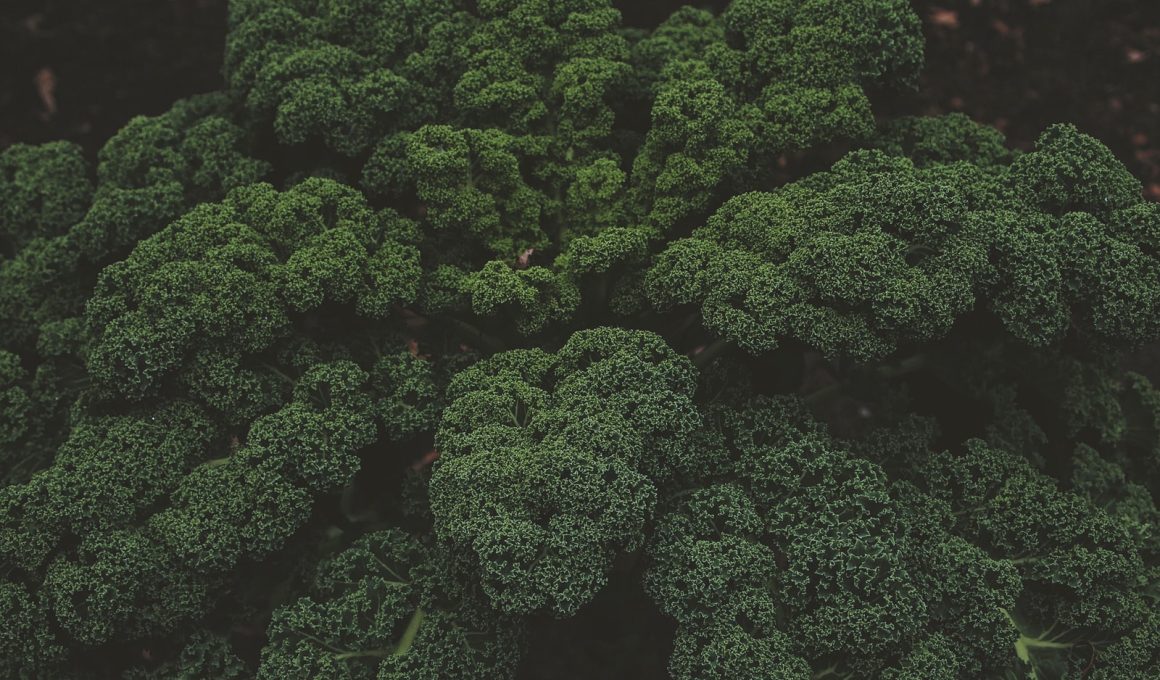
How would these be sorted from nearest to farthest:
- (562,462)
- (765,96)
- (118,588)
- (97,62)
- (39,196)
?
1. (562,462)
2. (118,588)
3. (765,96)
4. (39,196)
5. (97,62)

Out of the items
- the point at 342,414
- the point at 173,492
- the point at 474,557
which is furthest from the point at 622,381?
the point at 173,492

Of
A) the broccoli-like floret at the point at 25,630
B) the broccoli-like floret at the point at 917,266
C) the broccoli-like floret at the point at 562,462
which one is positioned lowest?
the broccoli-like floret at the point at 25,630

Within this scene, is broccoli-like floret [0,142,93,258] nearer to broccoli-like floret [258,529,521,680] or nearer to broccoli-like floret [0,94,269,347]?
broccoli-like floret [0,94,269,347]

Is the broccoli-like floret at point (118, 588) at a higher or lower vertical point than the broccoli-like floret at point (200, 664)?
higher

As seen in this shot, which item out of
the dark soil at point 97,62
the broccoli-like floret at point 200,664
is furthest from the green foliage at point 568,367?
the dark soil at point 97,62

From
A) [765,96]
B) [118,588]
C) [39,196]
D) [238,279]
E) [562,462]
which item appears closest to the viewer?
[562,462]

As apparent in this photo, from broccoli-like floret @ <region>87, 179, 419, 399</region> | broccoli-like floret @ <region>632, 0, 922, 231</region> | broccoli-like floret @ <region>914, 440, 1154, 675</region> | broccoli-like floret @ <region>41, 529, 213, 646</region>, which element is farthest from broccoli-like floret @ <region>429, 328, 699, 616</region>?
broccoli-like floret @ <region>914, 440, 1154, 675</region>

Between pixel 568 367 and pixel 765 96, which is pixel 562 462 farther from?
pixel 765 96

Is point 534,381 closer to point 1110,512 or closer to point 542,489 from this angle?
point 542,489

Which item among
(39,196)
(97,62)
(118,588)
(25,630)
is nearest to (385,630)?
(118,588)

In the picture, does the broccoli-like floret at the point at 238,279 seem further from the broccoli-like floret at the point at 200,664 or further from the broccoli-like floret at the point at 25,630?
the broccoli-like floret at the point at 200,664
